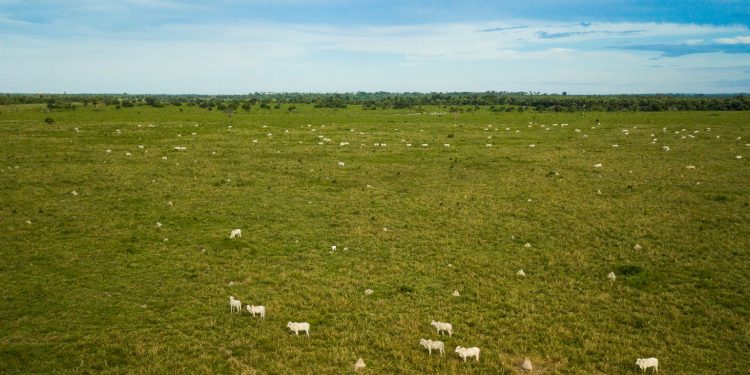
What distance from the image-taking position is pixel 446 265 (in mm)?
13695

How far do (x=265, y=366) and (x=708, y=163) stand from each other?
3089 cm

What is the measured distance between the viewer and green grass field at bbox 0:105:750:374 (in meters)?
9.31

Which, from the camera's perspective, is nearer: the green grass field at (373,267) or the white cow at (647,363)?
the white cow at (647,363)

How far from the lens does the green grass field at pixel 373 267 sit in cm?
931

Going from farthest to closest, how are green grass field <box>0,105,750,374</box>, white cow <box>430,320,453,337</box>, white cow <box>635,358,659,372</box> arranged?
white cow <box>430,320,453,337</box> → green grass field <box>0,105,750,374</box> → white cow <box>635,358,659,372</box>

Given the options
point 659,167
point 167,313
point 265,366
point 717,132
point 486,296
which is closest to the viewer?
point 265,366

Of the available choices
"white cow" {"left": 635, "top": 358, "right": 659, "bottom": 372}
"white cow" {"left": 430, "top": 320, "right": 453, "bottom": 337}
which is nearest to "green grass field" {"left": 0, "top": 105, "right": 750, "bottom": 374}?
"white cow" {"left": 635, "top": 358, "right": 659, "bottom": 372}

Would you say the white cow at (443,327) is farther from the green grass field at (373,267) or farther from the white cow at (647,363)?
the white cow at (647,363)

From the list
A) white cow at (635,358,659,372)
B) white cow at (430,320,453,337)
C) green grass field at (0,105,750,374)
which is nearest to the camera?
white cow at (635,358,659,372)

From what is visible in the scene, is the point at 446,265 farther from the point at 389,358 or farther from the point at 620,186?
the point at 620,186

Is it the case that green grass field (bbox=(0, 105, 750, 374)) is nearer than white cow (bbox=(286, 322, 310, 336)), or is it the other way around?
green grass field (bbox=(0, 105, 750, 374))

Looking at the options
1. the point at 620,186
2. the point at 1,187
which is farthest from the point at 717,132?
the point at 1,187

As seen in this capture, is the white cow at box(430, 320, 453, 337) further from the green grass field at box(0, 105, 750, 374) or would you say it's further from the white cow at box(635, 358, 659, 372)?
the white cow at box(635, 358, 659, 372)

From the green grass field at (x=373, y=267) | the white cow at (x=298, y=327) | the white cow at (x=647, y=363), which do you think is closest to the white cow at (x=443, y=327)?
the green grass field at (x=373, y=267)
